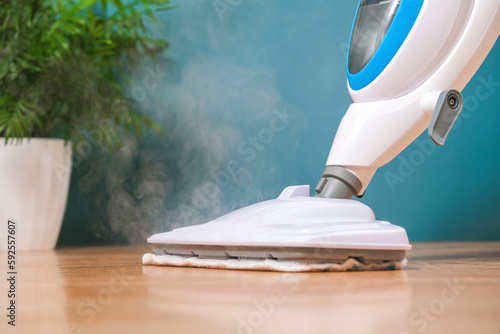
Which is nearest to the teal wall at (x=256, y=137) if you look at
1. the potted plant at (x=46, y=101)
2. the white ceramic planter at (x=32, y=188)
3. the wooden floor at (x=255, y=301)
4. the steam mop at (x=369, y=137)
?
the potted plant at (x=46, y=101)

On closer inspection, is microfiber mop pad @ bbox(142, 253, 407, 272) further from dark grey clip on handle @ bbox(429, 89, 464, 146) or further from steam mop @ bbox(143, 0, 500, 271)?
dark grey clip on handle @ bbox(429, 89, 464, 146)

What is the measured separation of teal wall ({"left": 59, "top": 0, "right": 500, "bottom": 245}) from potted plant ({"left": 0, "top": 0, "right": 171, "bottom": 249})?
6.1 inches

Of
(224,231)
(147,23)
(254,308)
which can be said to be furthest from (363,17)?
(147,23)

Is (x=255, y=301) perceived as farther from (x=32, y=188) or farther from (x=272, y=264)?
(x=32, y=188)

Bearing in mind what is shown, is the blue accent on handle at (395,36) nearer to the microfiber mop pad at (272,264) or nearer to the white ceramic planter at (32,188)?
the microfiber mop pad at (272,264)

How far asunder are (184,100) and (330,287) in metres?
1.39

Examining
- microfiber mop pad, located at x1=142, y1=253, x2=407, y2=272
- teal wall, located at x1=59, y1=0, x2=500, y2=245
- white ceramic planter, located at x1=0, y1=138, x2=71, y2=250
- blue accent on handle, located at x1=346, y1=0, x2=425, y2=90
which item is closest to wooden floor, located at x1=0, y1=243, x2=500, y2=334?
microfiber mop pad, located at x1=142, y1=253, x2=407, y2=272

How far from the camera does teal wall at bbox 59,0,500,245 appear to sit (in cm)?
205

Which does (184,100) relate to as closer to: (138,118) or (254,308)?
(138,118)

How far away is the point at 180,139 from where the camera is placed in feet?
6.79

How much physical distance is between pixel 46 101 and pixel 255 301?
1.32 meters

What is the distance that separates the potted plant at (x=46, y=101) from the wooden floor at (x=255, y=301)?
758 millimetres

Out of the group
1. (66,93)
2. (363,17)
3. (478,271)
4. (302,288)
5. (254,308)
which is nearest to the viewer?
(254,308)

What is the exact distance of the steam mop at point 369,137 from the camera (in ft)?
3.26
